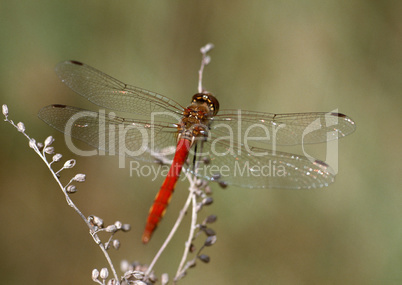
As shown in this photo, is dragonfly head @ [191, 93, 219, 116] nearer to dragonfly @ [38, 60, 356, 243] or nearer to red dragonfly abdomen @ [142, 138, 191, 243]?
dragonfly @ [38, 60, 356, 243]

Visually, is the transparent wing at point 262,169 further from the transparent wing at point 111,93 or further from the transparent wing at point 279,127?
the transparent wing at point 111,93

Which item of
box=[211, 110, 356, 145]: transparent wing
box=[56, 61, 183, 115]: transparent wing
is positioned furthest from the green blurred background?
box=[211, 110, 356, 145]: transparent wing

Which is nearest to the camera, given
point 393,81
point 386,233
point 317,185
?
point 317,185

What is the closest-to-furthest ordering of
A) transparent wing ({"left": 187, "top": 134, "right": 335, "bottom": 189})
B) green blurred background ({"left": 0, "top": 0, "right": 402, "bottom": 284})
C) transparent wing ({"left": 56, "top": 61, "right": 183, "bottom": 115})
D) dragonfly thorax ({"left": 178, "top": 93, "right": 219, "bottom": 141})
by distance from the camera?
transparent wing ({"left": 187, "top": 134, "right": 335, "bottom": 189}), dragonfly thorax ({"left": 178, "top": 93, "right": 219, "bottom": 141}), transparent wing ({"left": 56, "top": 61, "right": 183, "bottom": 115}), green blurred background ({"left": 0, "top": 0, "right": 402, "bottom": 284})

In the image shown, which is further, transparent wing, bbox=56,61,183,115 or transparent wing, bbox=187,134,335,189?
transparent wing, bbox=56,61,183,115

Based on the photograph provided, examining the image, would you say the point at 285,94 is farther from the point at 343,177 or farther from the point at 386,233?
the point at 386,233

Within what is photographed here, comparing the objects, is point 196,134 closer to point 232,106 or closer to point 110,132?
point 110,132

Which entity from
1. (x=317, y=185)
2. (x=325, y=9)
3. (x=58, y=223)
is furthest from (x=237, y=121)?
(x=325, y=9)
